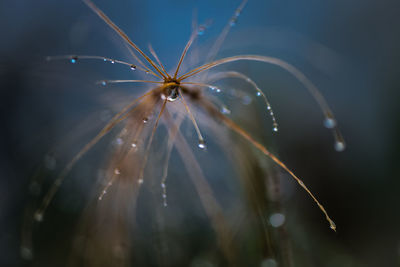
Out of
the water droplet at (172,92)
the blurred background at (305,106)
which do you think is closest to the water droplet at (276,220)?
the blurred background at (305,106)

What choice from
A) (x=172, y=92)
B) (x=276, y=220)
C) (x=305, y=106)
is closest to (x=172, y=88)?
(x=172, y=92)

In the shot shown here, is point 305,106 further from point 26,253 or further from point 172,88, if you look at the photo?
point 26,253

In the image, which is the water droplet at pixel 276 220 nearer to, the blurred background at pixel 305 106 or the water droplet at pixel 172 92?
the blurred background at pixel 305 106

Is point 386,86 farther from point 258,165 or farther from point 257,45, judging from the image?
point 258,165

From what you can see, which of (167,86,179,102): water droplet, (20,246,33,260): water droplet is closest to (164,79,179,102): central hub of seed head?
(167,86,179,102): water droplet

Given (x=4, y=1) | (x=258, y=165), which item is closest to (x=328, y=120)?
(x=258, y=165)
